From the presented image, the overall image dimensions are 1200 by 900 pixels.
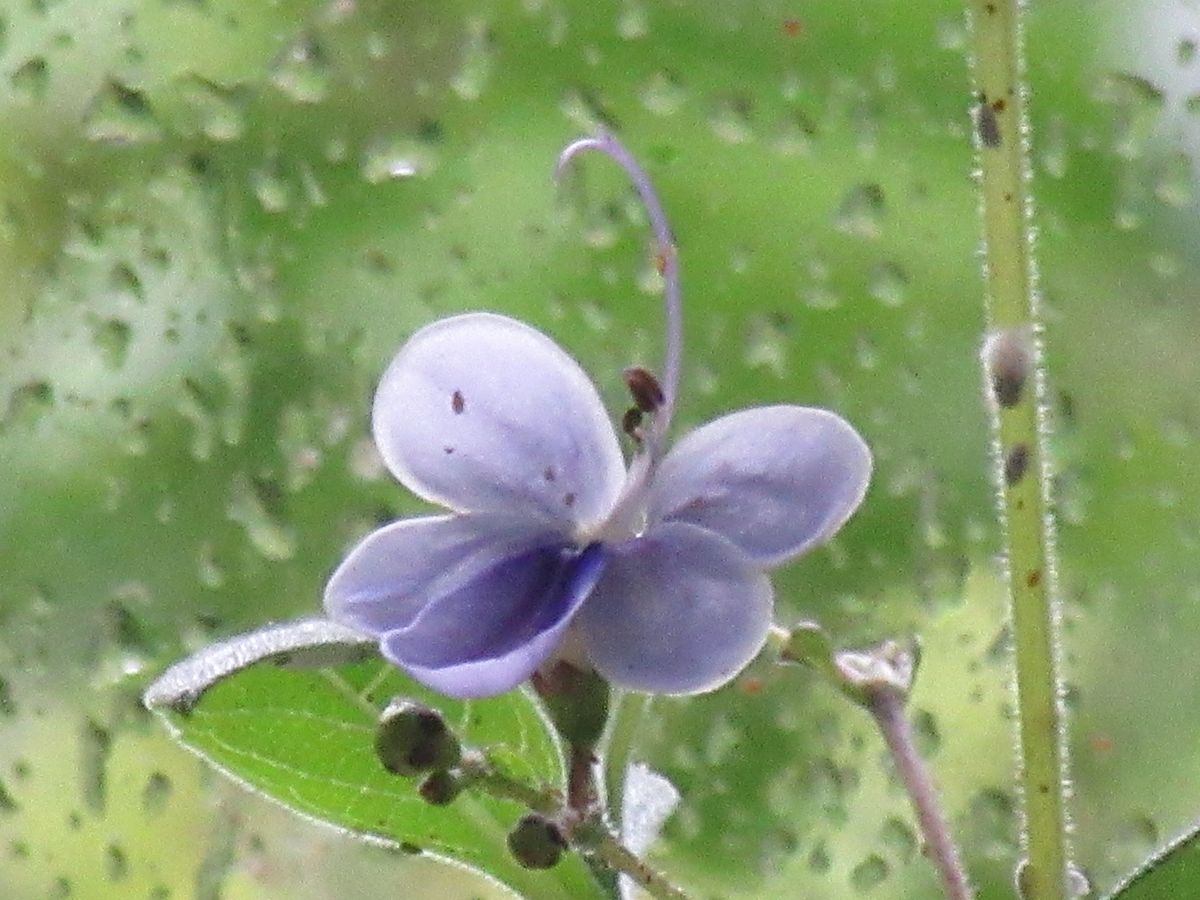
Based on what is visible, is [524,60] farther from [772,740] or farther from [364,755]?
[364,755]

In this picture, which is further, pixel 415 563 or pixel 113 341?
pixel 113 341

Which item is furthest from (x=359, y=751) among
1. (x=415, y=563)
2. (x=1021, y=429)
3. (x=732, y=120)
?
(x=732, y=120)

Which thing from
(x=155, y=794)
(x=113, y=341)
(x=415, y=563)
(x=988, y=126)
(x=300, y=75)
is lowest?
(x=155, y=794)

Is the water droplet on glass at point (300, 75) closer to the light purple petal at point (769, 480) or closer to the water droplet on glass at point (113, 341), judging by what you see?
the water droplet on glass at point (113, 341)

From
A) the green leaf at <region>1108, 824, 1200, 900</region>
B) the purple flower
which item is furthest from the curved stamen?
the green leaf at <region>1108, 824, 1200, 900</region>

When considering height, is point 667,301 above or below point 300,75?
above

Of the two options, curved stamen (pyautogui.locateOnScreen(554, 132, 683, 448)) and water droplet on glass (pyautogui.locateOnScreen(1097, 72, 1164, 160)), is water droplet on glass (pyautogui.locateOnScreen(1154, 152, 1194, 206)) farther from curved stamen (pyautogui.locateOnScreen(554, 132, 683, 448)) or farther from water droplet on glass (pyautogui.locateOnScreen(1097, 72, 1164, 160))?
curved stamen (pyautogui.locateOnScreen(554, 132, 683, 448))

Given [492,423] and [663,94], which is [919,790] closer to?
[492,423]
